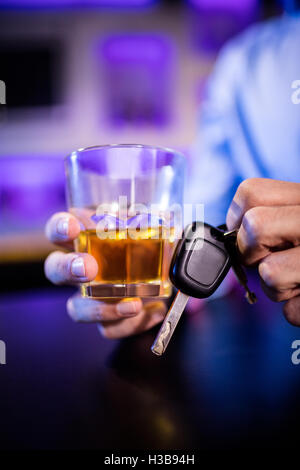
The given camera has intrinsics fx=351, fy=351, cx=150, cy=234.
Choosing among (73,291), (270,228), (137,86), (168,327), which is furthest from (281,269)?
(137,86)

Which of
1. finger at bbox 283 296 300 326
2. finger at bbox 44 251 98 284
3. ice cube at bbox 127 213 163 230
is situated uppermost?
ice cube at bbox 127 213 163 230

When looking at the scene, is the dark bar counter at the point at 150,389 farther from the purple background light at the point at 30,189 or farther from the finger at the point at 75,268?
the purple background light at the point at 30,189

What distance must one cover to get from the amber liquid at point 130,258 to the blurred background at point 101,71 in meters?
1.89

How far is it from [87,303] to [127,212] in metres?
0.22

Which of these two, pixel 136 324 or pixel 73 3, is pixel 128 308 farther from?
pixel 73 3

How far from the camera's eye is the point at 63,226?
566mm

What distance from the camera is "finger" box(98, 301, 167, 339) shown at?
2.16 feet

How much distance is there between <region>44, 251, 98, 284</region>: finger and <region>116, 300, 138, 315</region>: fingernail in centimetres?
10

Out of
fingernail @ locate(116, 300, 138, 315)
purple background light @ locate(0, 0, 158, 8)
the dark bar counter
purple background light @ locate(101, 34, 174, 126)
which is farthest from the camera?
purple background light @ locate(101, 34, 174, 126)

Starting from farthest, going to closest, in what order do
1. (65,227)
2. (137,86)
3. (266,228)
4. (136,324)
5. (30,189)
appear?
(30,189) → (137,86) → (136,324) → (65,227) → (266,228)

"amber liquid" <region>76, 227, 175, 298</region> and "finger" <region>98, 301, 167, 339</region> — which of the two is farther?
"finger" <region>98, 301, 167, 339</region>

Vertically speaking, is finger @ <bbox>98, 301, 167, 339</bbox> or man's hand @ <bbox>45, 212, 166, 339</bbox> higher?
man's hand @ <bbox>45, 212, 166, 339</bbox>

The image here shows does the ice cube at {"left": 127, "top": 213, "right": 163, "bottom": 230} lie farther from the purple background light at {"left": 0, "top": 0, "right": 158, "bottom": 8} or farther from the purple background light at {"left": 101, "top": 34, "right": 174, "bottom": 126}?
the purple background light at {"left": 0, "top": 0, "right": 158, "bottom": 8}

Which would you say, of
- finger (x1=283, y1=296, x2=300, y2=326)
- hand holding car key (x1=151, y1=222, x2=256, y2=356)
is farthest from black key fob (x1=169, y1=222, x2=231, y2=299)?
finger (x1=283, y1=296, x2=300, y2=326)
